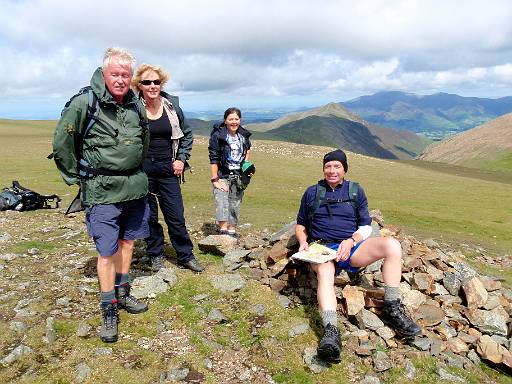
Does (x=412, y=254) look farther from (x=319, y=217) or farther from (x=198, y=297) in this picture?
(x=198, y=297)

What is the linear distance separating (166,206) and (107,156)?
3.01 m

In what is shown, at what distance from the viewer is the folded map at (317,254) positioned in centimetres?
746

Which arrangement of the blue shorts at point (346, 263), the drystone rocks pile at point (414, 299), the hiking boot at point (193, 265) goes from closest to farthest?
the drystone rocks pile at point (414, 299), the blue shorts at point (346, 263), the hiking boot at point (193, 265)

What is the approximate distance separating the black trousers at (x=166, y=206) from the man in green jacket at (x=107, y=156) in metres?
1.72

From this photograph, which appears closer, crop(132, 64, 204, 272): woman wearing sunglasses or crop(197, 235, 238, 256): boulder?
crop(132, 64, 204, 272): woman wearing sunglasses

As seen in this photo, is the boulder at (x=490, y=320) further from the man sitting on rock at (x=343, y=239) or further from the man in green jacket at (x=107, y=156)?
the man in green jacket at (x=107, y=156)

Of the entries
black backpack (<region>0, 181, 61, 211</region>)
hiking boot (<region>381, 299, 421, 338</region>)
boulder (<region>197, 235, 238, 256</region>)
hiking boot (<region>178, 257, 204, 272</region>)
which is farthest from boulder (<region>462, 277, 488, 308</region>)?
black backpack (<region>0, 181, 61, 211</region>)

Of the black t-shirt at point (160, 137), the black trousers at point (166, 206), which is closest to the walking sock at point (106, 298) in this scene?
the black trousers at point (166, 206)

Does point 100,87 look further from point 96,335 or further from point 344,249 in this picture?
point 344,249

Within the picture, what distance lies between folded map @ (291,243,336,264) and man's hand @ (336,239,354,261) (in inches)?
4.7

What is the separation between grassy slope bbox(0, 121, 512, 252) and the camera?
2231 cm

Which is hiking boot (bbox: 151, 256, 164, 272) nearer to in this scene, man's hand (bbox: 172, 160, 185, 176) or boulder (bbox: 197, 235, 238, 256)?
boulder (bbox: 197, 235, 238, 256)

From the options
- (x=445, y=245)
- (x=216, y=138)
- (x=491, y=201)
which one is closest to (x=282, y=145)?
(x=491, y=201)

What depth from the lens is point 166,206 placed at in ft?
31.3
